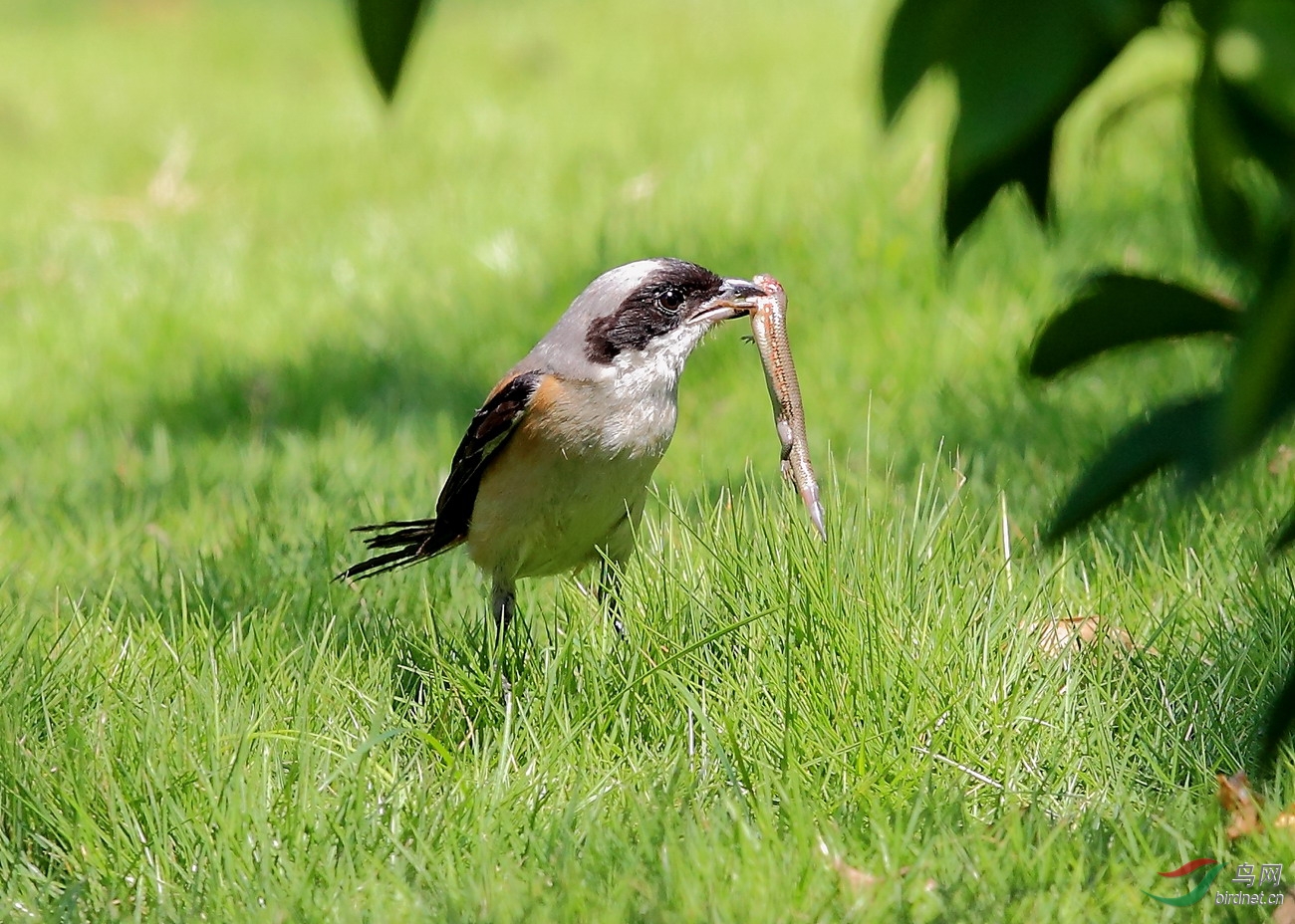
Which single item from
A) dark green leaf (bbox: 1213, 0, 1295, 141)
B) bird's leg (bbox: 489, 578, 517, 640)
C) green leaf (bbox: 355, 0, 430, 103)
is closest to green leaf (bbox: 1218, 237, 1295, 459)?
dark green leaf (bbox: 1213, 0, 1295, 141)

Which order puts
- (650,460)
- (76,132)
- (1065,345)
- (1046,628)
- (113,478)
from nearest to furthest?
(1065,345) < (1046,628) < (650,460) < (113,478) < (76,132)

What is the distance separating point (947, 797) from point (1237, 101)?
1.66m

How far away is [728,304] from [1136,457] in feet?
7.82

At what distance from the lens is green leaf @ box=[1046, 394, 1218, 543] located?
1.38 meters

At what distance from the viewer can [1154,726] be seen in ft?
9.18

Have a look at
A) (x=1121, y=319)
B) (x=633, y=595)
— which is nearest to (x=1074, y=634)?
(x=633, y=595)

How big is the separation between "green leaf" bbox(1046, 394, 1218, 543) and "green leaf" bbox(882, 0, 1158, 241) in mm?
392

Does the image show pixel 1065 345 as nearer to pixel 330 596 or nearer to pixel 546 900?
pixel 546 900

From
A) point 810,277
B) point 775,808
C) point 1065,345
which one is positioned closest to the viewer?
point 1065,345

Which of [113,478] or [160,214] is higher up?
[160,214]

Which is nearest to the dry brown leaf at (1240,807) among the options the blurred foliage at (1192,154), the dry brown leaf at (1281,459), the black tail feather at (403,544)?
the blurred foliage at (1192,154)

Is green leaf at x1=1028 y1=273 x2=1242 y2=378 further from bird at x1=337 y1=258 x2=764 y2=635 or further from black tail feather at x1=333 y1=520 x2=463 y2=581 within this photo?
black tail feather at x1=333 y1=520 x2=463 y2=581

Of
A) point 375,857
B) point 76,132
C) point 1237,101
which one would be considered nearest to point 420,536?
point 375,857

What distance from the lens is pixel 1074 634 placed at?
304 centimetres
